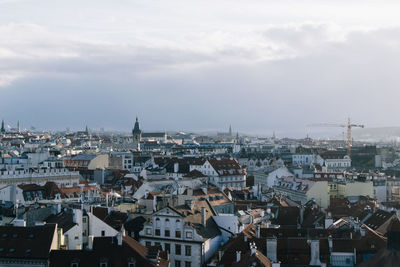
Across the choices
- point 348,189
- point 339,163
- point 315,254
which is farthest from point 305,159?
point 315,254

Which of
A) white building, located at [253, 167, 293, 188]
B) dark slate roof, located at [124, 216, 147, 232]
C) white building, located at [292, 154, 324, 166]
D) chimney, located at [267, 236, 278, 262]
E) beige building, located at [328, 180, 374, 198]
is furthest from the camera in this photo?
white building, located at [292, 154, 324, 166]

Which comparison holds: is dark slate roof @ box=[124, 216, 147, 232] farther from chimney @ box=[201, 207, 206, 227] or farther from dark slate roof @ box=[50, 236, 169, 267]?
dark slate roof @ box=[50, 236, 169, 267]

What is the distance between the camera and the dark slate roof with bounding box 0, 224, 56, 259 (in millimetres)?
37031

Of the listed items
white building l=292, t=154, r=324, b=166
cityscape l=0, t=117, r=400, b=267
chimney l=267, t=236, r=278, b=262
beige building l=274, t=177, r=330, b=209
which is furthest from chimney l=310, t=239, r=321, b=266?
white building l=292, t=154, r=324, b=166

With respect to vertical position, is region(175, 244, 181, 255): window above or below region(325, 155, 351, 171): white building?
below

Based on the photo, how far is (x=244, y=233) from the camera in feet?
141

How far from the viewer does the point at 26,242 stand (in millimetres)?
37531

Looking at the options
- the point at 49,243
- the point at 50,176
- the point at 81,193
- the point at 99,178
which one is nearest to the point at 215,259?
the point at 49,243

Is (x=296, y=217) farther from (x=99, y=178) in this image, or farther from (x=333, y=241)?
(x=99, y=178)

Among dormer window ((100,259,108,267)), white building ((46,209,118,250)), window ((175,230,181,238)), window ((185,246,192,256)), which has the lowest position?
window ((185,246,192,256))

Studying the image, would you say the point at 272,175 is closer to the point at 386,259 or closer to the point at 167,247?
the point at 167,247

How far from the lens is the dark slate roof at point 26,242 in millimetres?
37031

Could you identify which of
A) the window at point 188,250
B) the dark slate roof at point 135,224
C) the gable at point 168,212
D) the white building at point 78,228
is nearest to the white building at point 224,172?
the dark slate roof at point 135,224

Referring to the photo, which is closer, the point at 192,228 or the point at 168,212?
the point at 192,228
